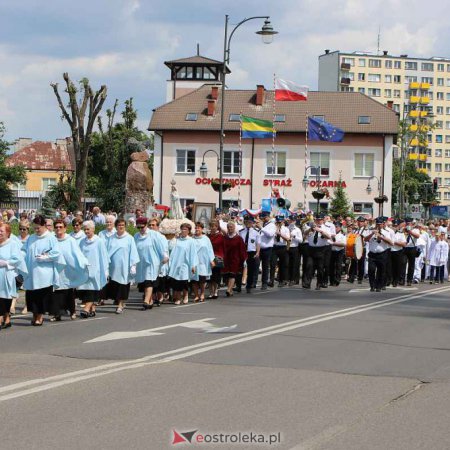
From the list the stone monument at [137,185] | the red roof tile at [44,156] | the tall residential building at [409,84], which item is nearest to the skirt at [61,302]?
the stone monument at [137,185]

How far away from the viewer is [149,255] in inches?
706

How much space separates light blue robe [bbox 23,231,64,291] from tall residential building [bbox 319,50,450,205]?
135787 millimetres

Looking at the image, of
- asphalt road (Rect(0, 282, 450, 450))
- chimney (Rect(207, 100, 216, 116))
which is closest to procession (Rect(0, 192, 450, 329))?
asphalt road (Rect(0, 282, 450, 450))

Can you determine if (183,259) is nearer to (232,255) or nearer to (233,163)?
(232,255)

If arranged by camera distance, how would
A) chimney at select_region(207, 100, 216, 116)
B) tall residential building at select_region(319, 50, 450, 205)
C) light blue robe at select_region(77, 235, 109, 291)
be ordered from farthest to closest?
tall residential building at select_region(319, 50, 450, 205), chimney at select_region(207, 100, 216, 116), light blue robe at select_region(77, 235, 109, 291)

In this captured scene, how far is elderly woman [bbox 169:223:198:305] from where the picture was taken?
62.1 ft

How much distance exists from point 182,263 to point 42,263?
437cm

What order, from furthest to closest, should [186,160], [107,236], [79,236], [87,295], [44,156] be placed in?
[44,156] → [186,160] → [107,236] → [79,236] → [87,295]

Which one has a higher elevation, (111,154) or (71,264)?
(111,154)

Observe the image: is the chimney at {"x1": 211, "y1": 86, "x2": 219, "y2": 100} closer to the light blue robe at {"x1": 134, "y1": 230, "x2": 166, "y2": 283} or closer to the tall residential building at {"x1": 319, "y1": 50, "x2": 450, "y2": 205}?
the light blue robe at {"x1": 134, "y1": 230, "x2": 166, "y2": 283}

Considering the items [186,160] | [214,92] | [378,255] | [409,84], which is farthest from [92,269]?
[409,84]

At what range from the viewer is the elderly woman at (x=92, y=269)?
16062mm

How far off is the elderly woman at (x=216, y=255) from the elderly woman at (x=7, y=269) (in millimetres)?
6674

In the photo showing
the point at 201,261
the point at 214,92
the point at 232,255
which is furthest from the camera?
the point at 214,92
